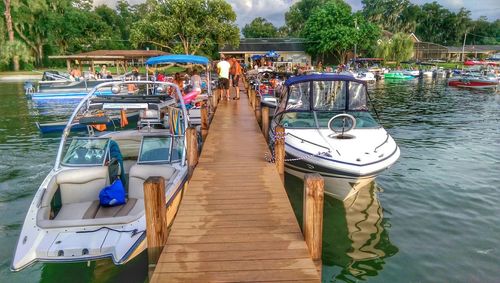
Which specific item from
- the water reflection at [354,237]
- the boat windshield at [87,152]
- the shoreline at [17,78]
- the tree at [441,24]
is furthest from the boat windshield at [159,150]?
the tree at [441,24]

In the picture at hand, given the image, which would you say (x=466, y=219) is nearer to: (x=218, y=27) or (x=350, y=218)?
(x=350, y=218)

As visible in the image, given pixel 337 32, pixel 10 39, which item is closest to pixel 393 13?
pixel 337 32

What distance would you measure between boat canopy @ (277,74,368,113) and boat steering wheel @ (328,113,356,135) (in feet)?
2.09

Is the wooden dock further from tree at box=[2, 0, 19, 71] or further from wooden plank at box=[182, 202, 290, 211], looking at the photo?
tree at box=[2, 0, 19, 71]

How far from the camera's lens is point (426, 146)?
1529 centimetres

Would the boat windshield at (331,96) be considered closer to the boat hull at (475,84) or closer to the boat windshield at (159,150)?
the boat windshield at (159,150)

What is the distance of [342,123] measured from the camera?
9.51 metres

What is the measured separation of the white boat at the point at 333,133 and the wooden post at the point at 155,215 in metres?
4.43

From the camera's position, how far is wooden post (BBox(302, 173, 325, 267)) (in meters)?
4.55

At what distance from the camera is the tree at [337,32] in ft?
→ 190

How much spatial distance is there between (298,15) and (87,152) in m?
99.4

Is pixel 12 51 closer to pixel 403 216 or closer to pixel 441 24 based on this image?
pixel 403 216

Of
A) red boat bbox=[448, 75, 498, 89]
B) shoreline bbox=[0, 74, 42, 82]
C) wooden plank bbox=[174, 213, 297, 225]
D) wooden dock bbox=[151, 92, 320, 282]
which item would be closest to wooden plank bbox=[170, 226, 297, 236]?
wooden dock bbox=[151, 92, 320, 282]

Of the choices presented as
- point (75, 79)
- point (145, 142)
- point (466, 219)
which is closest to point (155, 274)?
point (145, 142)
